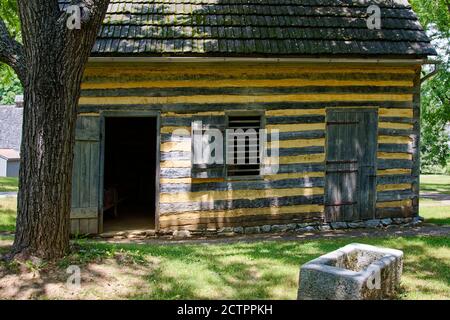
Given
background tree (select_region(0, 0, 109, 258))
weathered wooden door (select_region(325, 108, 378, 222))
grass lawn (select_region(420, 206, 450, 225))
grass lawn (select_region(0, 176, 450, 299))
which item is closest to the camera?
grass lawn (select_region(0, 176, 450, 299))

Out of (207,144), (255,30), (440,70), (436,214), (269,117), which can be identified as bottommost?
(436,214)

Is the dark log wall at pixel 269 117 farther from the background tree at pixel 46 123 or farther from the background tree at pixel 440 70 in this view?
the background tree at pixel 440 70

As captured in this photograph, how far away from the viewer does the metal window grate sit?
982 cm

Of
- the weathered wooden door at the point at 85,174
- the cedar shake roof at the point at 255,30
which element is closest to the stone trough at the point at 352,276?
the cedar shake roof at the point at 255,30

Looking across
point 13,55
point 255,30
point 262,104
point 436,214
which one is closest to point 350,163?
point 262,104

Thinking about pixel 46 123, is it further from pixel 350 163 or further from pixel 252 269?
pixel 350 163

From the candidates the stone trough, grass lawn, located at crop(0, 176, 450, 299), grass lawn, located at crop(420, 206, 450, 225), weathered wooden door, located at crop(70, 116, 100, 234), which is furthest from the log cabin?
the stone trough

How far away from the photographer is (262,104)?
981 cm

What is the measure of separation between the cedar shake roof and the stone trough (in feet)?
17.6

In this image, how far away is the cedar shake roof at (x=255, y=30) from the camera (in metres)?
9.34

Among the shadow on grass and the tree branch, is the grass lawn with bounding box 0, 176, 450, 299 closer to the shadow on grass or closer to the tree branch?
the shadow on grass

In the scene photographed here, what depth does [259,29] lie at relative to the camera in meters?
9.98

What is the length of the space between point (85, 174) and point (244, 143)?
331 cm

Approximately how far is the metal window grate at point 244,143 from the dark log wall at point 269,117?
30cm
